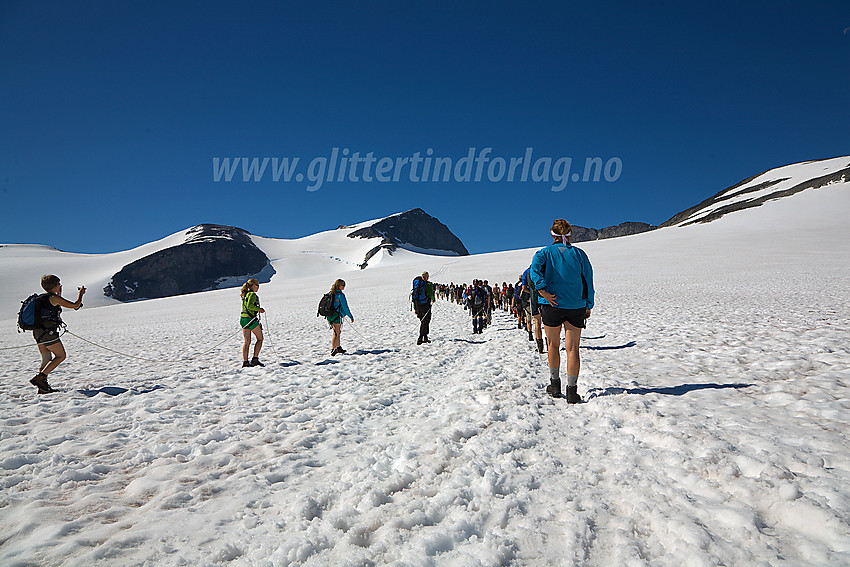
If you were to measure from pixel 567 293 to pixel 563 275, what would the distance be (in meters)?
0.24

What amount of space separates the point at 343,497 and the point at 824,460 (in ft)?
11.8

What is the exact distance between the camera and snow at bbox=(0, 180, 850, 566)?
97.0 inches

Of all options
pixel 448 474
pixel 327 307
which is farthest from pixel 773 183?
pixel 448 474

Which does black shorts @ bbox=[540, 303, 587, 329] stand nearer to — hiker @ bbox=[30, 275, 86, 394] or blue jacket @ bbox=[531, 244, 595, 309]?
blue jacket @ bbox=[531, 244, 595, 309]

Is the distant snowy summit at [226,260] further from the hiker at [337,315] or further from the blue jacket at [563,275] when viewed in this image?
the blue jacket at [563,275]

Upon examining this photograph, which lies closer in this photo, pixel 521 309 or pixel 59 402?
pixel 59 402

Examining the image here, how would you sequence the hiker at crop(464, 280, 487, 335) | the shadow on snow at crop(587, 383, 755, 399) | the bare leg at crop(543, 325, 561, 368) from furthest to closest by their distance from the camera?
the hiker at crop(464, 280, 487, 335)
the bare leg at crop(543, 325, 561, 368)
the shadow on snow at crop(587, 383, 755, 399)

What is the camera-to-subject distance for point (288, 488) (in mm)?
3471

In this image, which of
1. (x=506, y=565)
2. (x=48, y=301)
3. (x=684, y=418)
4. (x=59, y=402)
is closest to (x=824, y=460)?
(x=684, y=418)

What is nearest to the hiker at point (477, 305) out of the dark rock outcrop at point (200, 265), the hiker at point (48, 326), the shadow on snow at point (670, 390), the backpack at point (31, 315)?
the shadow on snow at point (670, 390)

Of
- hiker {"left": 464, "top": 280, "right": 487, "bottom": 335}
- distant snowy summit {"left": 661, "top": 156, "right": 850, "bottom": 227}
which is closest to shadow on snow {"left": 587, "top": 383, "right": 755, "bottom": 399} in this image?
hiker {"left": 464, "top": 280, "right": 487, "bottom": 335}

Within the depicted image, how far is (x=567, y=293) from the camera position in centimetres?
505

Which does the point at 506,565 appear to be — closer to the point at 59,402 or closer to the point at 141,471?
the point at 141,471

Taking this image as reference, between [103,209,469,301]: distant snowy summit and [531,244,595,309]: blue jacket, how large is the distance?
12686 centimetres
